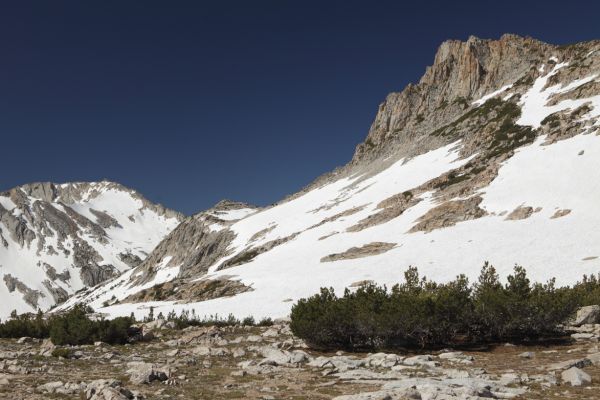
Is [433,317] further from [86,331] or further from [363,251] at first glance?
[363,251]

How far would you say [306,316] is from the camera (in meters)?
26.7

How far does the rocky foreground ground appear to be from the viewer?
571 inches

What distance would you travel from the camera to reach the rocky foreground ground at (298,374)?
1452 cm

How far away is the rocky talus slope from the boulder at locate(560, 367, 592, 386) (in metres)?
34.4

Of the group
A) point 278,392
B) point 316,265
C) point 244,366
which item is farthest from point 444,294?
point 316,265

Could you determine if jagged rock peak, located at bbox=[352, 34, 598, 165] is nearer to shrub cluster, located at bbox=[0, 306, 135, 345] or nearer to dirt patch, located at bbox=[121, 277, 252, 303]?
dirt patch, located at bbox=[121, 277, 252, 303]

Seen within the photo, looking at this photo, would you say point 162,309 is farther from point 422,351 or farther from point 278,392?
point 278,392

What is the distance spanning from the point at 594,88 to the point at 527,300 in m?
105

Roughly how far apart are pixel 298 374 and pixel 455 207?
67.8 metres

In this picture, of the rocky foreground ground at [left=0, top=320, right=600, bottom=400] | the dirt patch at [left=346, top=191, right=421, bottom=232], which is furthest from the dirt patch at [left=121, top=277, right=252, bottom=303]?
the rocky foreground ground at [left=0, top=320, right=600, bottom=400]

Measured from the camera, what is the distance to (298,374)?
19016 millimetres

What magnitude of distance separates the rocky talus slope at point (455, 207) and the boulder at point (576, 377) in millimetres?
34415

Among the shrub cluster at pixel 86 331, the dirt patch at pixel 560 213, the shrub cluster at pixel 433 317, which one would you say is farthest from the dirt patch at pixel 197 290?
the dirt patch at pixel 560 213

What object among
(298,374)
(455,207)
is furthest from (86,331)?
(455,207)
